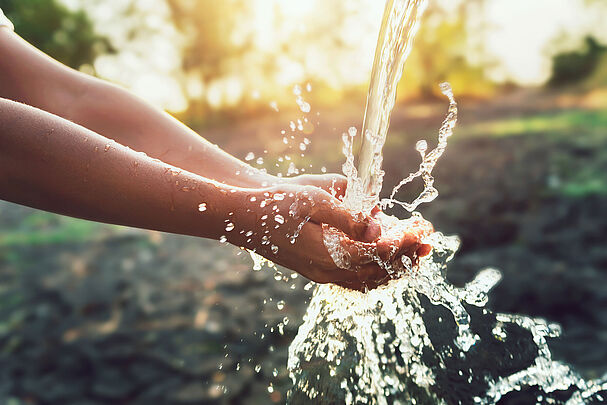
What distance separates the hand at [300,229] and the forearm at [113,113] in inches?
15.1

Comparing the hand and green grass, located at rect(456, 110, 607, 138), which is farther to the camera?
green grass, located at rect(456, 110, 607, 138)

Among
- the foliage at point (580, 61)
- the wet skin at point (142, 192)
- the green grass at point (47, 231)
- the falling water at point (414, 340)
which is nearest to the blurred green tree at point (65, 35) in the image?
the green grass at point (47, 231)

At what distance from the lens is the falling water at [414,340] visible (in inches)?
68.4

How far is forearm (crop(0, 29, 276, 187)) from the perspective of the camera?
1723 mm

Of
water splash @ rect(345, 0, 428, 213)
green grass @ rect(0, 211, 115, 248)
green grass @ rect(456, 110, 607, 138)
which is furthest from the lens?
green grass @ rect(456, 110, 607, 138)

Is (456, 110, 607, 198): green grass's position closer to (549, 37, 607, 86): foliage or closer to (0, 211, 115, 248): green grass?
(549, 37, 607, 86): foliage

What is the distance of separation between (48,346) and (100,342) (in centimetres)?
38

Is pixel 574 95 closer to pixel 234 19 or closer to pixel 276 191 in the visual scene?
pixel 234 19

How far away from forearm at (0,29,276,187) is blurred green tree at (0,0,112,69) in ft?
34.3

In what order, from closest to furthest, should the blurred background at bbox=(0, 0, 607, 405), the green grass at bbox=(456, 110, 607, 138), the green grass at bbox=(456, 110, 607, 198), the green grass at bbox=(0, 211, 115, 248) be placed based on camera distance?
the blurred background at bbox=(0, 0, 607, 405) → the green grass at bbox=(456, 110, 607, 198) → the green grass at bbox=(0, 211, 115, 248) → the green grass at bbox=(456, 110, 607, 138)

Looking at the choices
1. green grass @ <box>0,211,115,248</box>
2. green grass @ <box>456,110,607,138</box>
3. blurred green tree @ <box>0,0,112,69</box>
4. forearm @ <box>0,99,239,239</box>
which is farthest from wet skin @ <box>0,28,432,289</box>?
blurred green tree @ <box>0,0,112,69</box>

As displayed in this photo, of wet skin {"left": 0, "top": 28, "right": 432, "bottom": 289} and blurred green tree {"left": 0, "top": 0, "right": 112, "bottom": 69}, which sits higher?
blurred green tree {"left": 0, "top": 0, "right": 112, "bottom": 69}

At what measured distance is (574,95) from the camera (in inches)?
439

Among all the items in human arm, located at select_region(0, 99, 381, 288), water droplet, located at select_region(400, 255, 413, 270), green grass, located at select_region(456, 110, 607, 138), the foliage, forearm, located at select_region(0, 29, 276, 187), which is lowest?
water droplet, located at select_region(400, 255, 413, 270)
